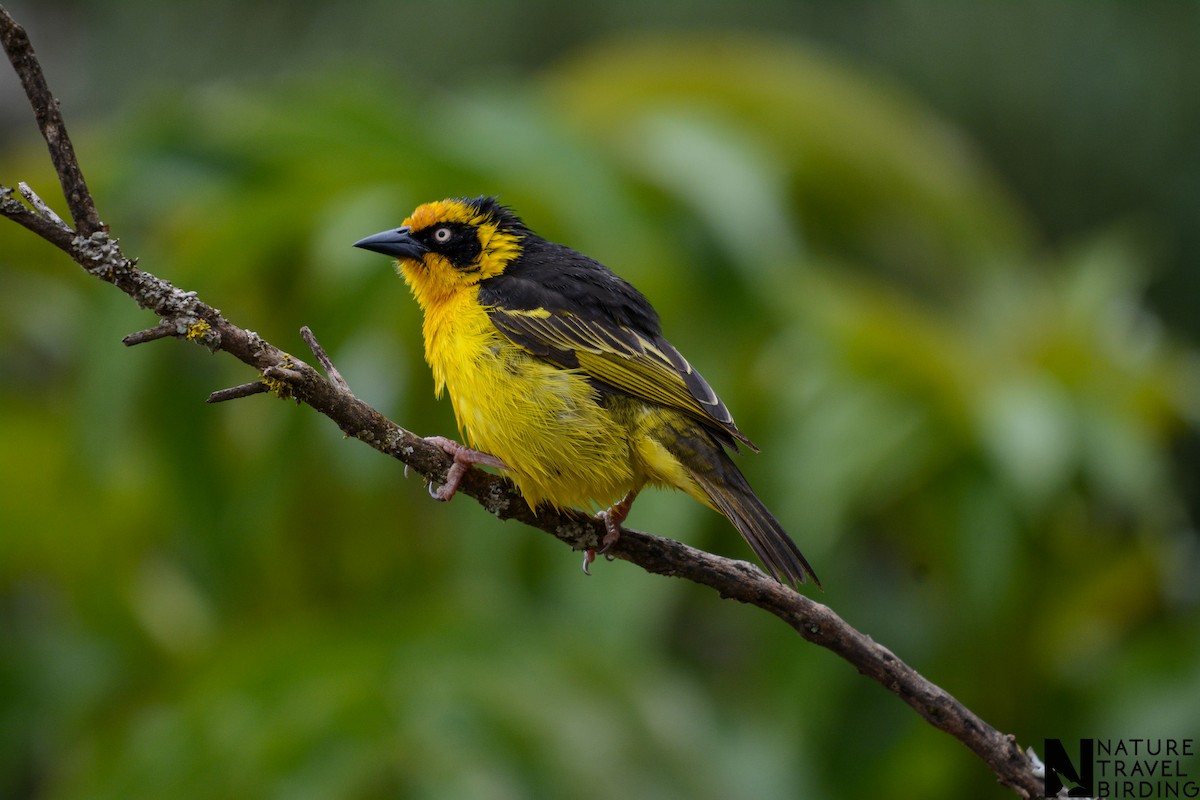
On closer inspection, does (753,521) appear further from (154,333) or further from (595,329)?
(154,333)

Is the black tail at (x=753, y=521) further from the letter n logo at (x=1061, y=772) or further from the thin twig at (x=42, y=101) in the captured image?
the thin twig at (x=42, y=101)

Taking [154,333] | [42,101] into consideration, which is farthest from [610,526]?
[42,101]

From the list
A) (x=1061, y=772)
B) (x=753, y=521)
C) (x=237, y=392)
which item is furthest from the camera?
(x=753, y=521)

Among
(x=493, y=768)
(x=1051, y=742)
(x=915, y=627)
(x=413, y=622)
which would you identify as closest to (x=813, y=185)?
(x=915, y=627)

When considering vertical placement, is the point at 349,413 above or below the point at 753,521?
below

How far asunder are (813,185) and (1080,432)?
1.87 metres

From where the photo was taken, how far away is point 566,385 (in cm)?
295

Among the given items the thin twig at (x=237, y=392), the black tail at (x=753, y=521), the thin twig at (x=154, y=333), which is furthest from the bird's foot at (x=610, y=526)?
the thin twig at (x=154, y=333)

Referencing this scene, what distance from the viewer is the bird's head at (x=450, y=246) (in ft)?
10.9

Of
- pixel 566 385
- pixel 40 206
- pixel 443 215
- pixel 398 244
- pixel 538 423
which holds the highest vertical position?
pixel 443 215

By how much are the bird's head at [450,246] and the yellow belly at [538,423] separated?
0.81ft

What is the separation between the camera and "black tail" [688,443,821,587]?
2.46m

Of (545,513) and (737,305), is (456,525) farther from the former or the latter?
(545,513)

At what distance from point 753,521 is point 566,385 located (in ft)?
1.91
